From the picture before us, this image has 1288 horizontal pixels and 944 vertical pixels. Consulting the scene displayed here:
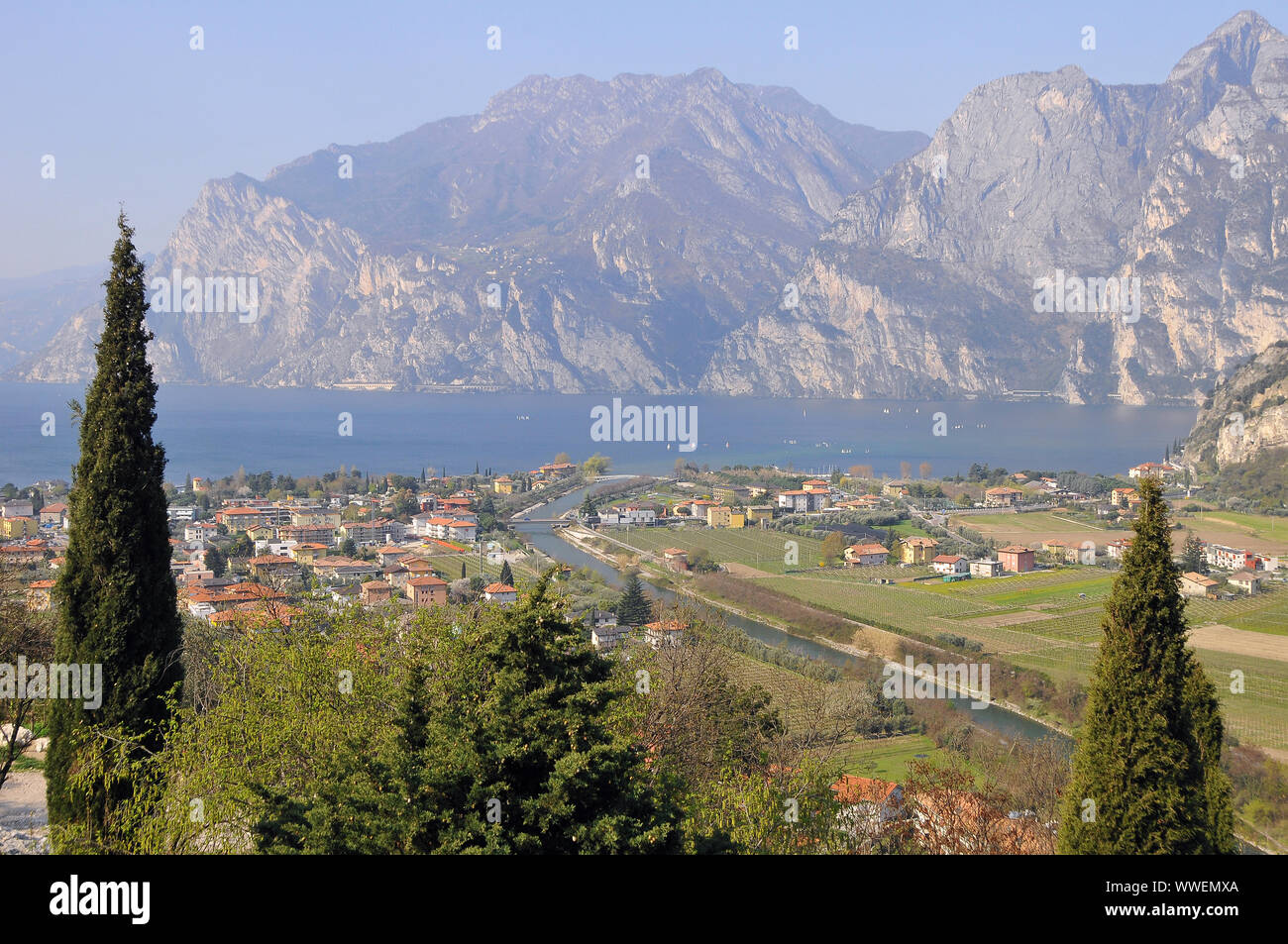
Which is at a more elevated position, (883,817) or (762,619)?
(883,817)

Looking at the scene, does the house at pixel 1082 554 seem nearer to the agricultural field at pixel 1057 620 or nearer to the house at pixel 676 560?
the agricultural field at pixel 1057 620

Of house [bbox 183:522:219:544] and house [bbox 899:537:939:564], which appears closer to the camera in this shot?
house [bbox 183:522:219:544]

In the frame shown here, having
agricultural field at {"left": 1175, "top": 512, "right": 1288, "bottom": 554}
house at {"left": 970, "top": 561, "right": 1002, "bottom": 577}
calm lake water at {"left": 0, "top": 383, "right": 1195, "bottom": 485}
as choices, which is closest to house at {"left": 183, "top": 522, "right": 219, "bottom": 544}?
calm lake water at {"left": 0, "top": 383, "right": 1195, "bottom": 485}

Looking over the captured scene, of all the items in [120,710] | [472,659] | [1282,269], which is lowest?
[120,710]

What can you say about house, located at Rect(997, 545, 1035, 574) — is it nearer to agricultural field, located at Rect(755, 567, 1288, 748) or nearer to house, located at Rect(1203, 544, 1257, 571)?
agricultural field, located at Rect(755, 567, 1288, 748)
